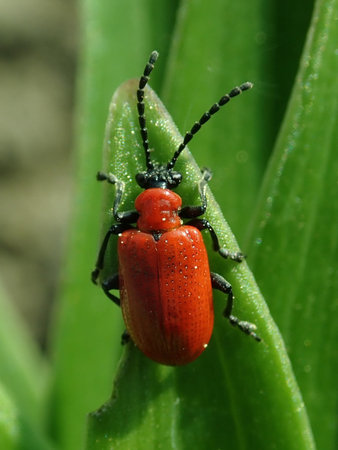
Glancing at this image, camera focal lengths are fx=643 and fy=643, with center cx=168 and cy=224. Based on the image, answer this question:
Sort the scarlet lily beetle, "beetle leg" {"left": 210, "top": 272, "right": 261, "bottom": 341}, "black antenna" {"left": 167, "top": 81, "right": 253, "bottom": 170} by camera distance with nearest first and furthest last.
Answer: "beetle leg" {"left": 210, "top": 272, "right": 261, "bottom": 341}, the scarlet lily beetle, "black antenna" {"left": 167, "top": 81, "right": 253, "bottom": 170}

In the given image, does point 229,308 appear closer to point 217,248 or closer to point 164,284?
point 217,248

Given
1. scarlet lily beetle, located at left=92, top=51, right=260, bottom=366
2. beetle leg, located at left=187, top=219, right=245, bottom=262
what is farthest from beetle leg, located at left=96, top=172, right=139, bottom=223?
Result: beetle leg, located at left=187, top=219, right=245, bottom=262

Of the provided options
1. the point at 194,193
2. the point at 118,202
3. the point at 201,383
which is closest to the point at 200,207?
the point at 194,193

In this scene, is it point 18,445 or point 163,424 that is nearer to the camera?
point 163,424

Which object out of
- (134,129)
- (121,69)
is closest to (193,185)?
(134,129)

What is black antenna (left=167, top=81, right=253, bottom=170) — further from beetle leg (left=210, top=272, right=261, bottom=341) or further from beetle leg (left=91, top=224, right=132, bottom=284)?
beetle leg (left=210, top=272, right=261, bottom=341)

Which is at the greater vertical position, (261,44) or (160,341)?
(261,44)

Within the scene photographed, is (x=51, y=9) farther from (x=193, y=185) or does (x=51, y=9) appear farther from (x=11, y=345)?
Result: (x=193, y=185)

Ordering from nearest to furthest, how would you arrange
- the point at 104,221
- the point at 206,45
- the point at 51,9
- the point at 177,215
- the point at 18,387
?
the point at 104,221 → the point at 177,215 → the point at 206,45 → the point at 18,387 → the point at 51,9

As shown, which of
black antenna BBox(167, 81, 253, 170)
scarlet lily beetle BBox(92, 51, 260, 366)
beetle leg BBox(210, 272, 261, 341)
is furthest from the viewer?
black antenna BBox(167, 81, 253, 170)
